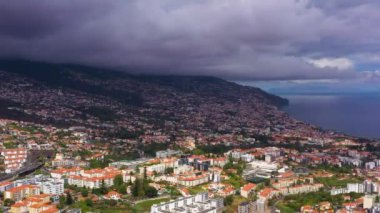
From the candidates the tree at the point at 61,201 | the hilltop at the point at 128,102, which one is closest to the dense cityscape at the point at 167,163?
the tree at the point at 61,201

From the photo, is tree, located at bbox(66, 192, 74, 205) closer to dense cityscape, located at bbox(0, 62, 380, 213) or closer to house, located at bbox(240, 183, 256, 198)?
dense cityscape, located at bbox(0, 62, 380, 213)

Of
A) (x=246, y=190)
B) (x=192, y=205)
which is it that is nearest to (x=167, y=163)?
(x=246, y=190)

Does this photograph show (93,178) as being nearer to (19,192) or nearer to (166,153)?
(19,192)

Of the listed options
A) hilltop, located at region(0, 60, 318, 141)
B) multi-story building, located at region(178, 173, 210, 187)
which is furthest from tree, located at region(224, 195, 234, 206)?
hilltop, located at region(0, 60, 318, 141)

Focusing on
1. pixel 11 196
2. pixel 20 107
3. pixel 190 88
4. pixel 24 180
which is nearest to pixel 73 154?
pixel 24 180

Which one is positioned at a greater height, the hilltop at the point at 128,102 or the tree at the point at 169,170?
the hilltop at the point at 128,102

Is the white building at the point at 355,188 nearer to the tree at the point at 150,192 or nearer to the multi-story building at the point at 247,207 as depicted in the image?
the multi-story building at the point at 247,207

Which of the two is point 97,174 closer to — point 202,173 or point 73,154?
point 202,173
